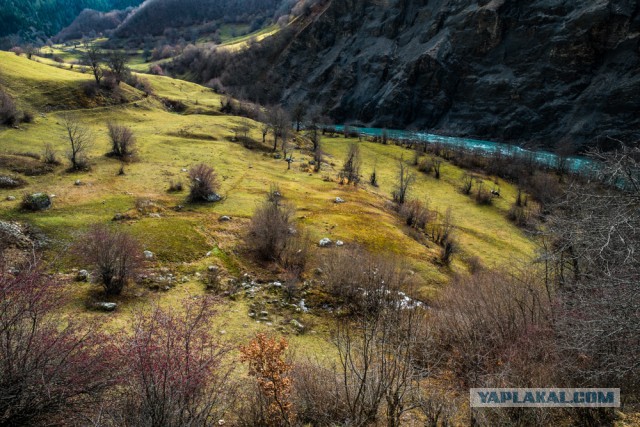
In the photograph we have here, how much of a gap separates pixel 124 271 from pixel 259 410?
10620 millimetres

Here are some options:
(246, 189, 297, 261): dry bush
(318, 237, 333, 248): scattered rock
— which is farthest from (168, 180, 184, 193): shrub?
(318, 237, 333, 248): scattered rock

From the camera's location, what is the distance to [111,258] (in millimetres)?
15156

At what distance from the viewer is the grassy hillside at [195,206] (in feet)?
65.3

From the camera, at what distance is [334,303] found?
58.7 feet

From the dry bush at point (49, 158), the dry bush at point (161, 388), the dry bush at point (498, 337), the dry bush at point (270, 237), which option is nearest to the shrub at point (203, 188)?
the dry bush at point (270, 237)

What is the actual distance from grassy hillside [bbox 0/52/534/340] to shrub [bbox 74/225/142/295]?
2.32ft

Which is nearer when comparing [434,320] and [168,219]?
[434,320]

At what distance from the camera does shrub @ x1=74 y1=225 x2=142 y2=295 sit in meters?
15.0

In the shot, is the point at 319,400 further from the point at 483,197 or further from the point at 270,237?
the point at 483,197

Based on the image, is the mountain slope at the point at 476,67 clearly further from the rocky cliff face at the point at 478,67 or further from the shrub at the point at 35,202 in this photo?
the shrub at the point at 35,202

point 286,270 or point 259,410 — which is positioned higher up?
point 259,410

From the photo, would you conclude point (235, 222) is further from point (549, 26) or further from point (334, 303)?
point (549, 26)

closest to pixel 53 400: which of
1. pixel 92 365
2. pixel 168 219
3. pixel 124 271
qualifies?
pixel 92 365

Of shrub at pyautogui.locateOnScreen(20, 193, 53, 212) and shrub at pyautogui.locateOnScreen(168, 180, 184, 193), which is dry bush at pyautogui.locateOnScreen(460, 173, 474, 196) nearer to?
shrub at pyautogui.locateOnScreen(168, 180, 184, 193)
